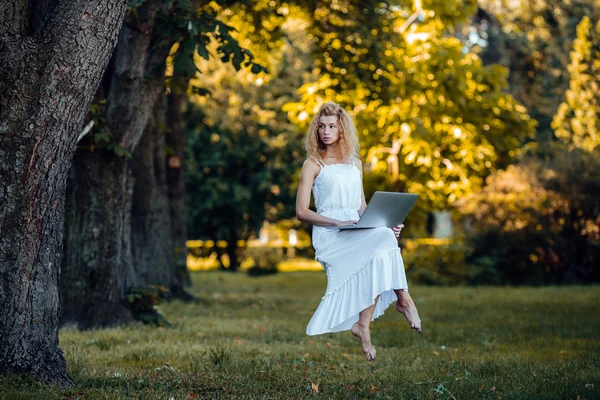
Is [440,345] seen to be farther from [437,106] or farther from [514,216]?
[514,216]

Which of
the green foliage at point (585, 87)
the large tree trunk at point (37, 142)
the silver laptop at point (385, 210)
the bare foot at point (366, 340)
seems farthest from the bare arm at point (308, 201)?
the green foliage at point (585, 87)

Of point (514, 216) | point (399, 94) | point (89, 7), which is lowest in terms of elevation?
point (514, 216)

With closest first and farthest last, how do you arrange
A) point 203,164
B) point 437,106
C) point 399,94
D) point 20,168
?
point 20,168, point 399,94, point 437,106, point 203,164

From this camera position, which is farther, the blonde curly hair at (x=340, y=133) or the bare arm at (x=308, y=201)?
the blonde curly hair at (x=340, y=133)

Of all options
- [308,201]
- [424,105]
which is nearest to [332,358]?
[308,201]

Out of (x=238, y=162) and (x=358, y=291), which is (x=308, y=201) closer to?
(x=358, y=291)

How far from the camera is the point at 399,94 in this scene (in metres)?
15.0

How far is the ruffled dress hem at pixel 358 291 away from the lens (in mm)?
5910

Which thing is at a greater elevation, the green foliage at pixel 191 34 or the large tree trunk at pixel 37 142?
the green foliage at pixel 191 34

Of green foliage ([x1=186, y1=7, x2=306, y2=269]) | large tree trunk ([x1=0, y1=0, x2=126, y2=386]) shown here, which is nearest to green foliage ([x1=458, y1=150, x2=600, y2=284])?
green foliage ([x1=186, y1=7, x2=306, y2=269])

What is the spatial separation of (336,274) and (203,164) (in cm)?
2289

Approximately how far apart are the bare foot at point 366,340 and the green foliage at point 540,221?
48.6 feet

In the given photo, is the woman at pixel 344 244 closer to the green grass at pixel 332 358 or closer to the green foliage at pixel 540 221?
the green grass at pixel 332 358

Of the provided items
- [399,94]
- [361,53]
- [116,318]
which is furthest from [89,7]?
[399,94]
